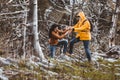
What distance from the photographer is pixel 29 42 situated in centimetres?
1066

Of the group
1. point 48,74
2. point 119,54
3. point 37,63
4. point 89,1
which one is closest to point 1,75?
point 48,74

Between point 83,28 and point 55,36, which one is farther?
point 55,36

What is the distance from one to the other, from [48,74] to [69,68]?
5.71 ft

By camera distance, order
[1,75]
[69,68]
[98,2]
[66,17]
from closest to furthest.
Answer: [1,75]
[69,68]
[66,17]
[98,2]

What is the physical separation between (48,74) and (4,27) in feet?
29.0

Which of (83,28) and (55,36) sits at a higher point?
(83,28)

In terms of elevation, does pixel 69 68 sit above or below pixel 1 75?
below

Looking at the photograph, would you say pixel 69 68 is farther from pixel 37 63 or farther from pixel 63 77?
pixel 63 77

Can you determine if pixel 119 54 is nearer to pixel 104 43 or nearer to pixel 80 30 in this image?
pixel 80 30

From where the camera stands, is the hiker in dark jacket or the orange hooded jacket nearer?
the orange hooded jacket

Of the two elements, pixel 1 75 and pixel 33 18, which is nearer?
pixel 1 75

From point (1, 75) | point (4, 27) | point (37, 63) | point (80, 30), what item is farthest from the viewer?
point (4, 27)

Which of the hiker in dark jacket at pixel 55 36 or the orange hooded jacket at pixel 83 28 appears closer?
the orange hooded jacket at pixel 83 28

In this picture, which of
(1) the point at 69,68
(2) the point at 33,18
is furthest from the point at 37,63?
(2) the point at 33,18
